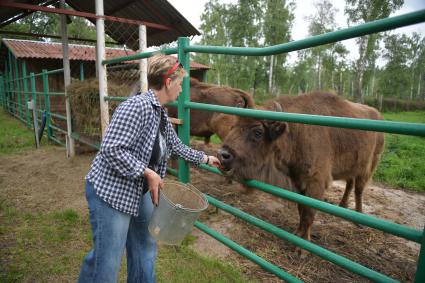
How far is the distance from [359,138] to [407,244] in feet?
4.88

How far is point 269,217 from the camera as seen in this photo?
4.45 meters

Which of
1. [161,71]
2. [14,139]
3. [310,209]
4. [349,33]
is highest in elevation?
[349,33]

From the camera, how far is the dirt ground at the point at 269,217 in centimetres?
329

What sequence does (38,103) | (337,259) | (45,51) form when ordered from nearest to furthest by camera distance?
1. (337,259)
2. (38,103)
3. (45,51)

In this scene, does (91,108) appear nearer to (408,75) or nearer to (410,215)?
(410,215)

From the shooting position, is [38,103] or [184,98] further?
[38,103]

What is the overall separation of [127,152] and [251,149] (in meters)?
1.43

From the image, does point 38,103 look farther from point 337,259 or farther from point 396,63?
point 396,63

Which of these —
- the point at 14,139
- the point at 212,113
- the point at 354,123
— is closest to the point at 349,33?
the point at 354,123

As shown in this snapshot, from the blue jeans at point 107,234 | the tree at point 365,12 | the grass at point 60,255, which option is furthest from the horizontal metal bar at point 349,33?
the tree at point 365,12

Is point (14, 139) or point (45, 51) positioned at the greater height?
point (45, 51)

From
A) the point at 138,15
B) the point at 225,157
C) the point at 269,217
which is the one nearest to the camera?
the point at 225,157

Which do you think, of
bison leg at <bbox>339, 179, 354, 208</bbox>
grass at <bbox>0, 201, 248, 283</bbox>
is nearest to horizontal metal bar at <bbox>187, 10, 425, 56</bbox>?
grass at <bbox>0, 201, 248, 283</bbox>

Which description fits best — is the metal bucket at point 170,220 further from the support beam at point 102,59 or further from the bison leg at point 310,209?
the support beam at point 102,59
